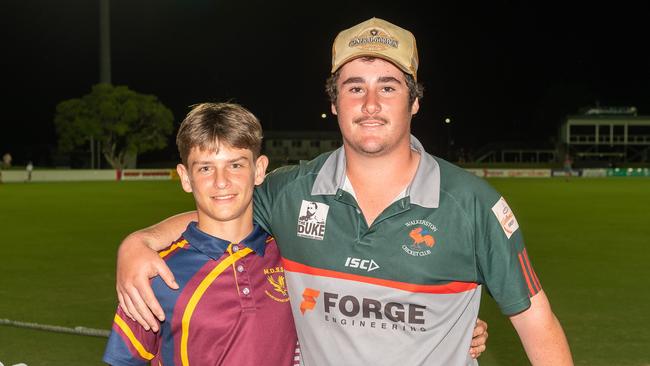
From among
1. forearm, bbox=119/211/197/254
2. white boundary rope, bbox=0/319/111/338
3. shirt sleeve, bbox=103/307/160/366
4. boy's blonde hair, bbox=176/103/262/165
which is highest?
boy's blonde hair, bbox=176/103/262/165

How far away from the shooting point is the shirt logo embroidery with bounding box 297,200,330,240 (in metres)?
3.12

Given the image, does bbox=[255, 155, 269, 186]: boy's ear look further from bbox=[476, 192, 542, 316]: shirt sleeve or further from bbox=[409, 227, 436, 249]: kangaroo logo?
bbox=[476, 192, 542, 316]: shirt sleeve

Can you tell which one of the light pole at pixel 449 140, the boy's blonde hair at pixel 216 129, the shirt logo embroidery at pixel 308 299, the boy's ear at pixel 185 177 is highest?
the light pole at pixel 449 140

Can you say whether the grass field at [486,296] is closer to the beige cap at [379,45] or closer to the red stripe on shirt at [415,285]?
the red stripe on shirt at [415,285]

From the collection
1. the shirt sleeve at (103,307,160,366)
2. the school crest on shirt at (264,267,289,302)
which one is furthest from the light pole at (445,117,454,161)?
the shirt sleeve at (103,307,160,366)

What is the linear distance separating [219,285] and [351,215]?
66cm

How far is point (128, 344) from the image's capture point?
115 inches

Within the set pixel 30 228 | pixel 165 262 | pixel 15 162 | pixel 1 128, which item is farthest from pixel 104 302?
pixel 1 128

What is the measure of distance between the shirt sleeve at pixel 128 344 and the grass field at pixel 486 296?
337cm

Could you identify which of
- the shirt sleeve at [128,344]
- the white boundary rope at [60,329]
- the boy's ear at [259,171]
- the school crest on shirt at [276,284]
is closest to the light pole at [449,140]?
the white boundary rope at [60,329]

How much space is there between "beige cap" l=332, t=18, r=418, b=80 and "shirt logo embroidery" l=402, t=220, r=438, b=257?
0.68 metres

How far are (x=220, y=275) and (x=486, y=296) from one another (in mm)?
6574

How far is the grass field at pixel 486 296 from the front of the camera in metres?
6.50

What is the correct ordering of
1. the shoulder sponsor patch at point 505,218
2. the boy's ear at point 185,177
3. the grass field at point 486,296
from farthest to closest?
the grass field at point 486,296
the boy's ear at point 185,177
the shoulder sponsor patch at point 505,218
